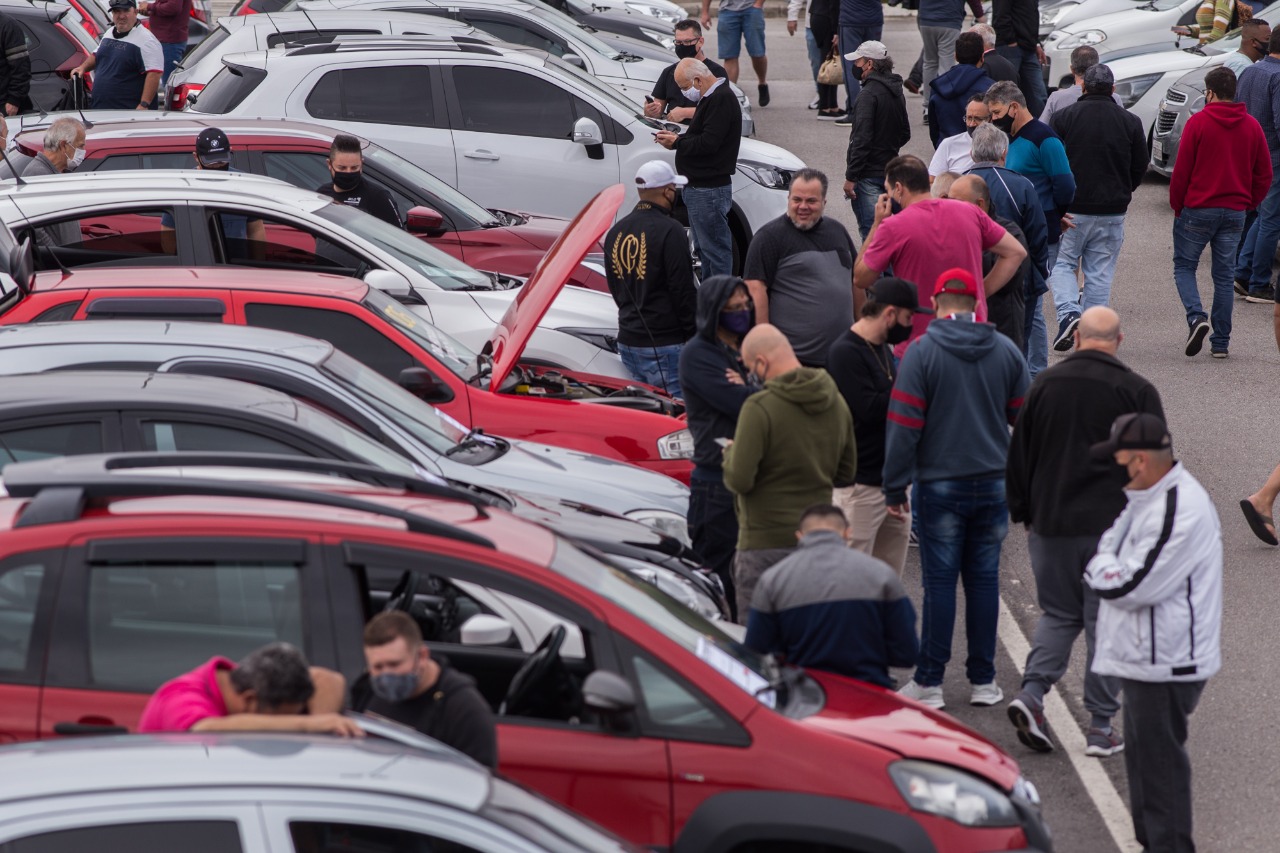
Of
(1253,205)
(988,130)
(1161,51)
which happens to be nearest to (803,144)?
(1161,51)

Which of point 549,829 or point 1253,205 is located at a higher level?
point 549,829

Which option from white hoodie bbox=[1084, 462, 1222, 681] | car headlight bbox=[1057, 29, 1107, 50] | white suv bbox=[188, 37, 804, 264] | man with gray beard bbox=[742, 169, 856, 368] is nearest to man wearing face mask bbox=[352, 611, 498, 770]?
white hoodie bbox=[1084, 462, 1222, 681]

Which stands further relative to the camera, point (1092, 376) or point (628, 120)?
point (628, 120)

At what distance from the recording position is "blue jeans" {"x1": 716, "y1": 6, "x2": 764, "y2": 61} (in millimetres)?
20109

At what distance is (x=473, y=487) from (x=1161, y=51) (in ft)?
45.8

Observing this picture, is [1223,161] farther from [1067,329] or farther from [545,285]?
[545,285]

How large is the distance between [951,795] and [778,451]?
197 centimetres

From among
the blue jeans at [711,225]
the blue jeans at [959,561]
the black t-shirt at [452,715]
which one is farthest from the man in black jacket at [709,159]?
the black t-shirt at [452,715]

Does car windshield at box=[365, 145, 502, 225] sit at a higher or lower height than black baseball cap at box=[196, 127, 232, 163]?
lower

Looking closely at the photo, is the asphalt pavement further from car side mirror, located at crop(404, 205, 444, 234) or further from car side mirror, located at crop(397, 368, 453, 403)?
car side mirror, located at crop(404, 205, 444, 234)

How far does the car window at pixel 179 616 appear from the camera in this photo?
4.53m

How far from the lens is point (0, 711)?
14.5 feet

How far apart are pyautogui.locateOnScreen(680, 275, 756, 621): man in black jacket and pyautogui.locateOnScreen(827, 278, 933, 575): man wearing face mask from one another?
487mm

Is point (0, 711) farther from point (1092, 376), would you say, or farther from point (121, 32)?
point (121, 32)
